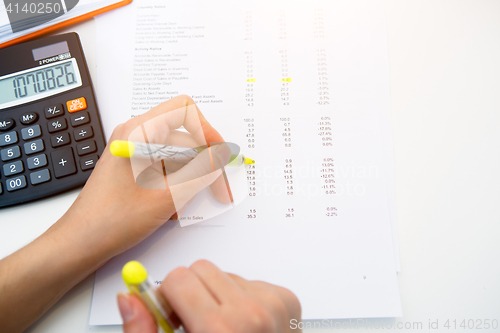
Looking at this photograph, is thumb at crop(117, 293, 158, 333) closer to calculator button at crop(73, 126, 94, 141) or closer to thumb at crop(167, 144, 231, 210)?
thumb at crop(167, 144, 231, 210)

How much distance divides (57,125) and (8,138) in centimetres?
6

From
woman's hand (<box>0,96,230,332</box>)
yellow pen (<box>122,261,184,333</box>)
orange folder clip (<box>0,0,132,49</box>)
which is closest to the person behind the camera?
yellow pen (<box>122,261,184,333</box>)

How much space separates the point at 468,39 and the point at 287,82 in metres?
0.30

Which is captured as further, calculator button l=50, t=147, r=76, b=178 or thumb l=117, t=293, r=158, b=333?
calculator button l=50, t=147, r=76, b=178

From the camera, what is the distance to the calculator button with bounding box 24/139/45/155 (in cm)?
39

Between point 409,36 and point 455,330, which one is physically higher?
point 409,36

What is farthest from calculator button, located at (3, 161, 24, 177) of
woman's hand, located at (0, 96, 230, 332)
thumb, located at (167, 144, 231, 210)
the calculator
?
thumb, located at (167, 144, 231, 210)

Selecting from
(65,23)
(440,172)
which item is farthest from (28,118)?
(440,172)

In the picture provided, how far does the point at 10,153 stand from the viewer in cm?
39

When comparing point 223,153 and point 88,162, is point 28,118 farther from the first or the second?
point 223,153

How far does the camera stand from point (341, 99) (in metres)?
0.43

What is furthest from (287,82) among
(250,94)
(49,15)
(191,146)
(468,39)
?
(49,15)

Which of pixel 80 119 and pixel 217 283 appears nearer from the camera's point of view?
pixel 217 283

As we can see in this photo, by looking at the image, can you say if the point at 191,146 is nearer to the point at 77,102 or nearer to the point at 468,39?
the point at 77,102
